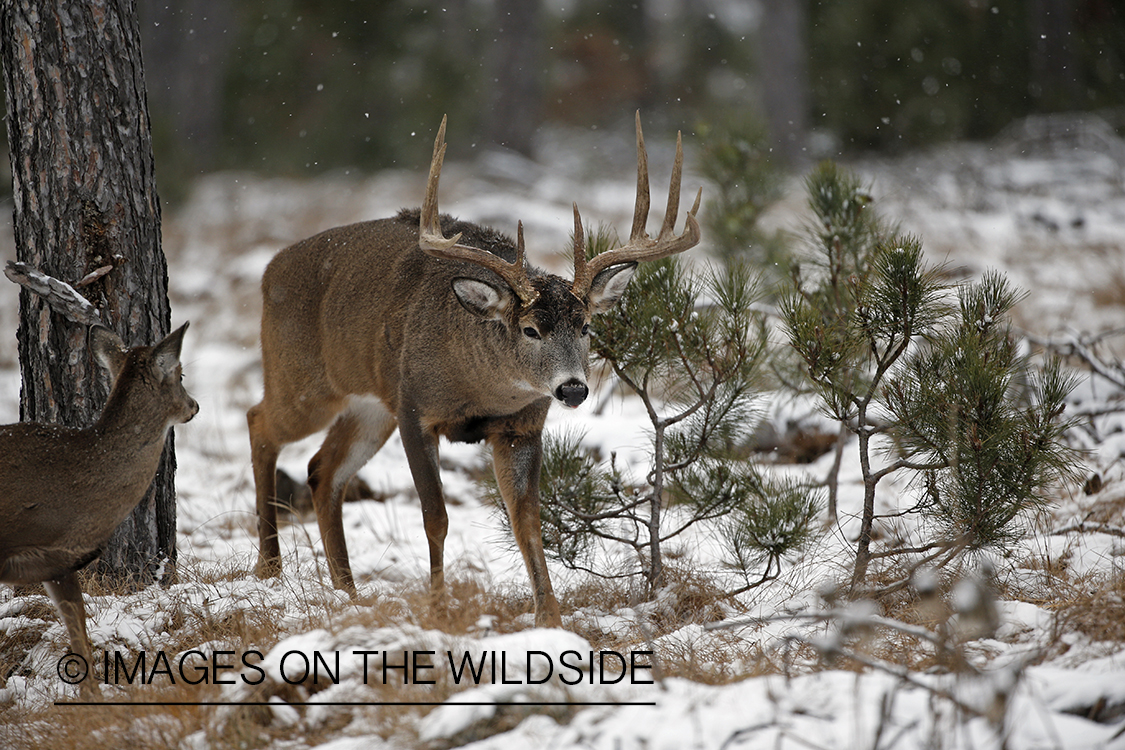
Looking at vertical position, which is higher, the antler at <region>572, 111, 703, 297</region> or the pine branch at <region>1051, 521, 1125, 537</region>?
the antler at <region>572, 111, 703, 297</region>

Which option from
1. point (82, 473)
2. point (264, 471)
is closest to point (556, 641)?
point (82, 473)

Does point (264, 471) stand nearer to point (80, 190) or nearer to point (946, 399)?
point (80, 190)

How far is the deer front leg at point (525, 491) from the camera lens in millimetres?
4438

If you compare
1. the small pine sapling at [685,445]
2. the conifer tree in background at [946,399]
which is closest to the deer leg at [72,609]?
the small pine sapling at [685,445]

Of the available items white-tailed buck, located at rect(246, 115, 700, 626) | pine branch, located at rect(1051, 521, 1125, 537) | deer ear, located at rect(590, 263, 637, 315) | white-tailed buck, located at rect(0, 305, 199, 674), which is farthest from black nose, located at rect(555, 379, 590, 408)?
pine branch, located at rect(1051, 521, 1125, 537)

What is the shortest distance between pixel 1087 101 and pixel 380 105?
14960 mm

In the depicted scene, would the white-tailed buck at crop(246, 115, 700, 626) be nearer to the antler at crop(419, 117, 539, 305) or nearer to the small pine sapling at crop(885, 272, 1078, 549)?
the antler at crop(419, 117, 539, 305)

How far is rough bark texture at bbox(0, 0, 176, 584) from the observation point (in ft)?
14.3

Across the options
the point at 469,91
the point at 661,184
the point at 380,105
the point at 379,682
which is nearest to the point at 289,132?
the point at 380,105

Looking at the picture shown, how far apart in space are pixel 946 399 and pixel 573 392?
155 cm

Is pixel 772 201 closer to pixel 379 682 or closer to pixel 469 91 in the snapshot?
pixel 379 682

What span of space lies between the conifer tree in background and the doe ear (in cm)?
252

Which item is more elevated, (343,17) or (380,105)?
(343,17)

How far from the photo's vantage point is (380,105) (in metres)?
23.0
